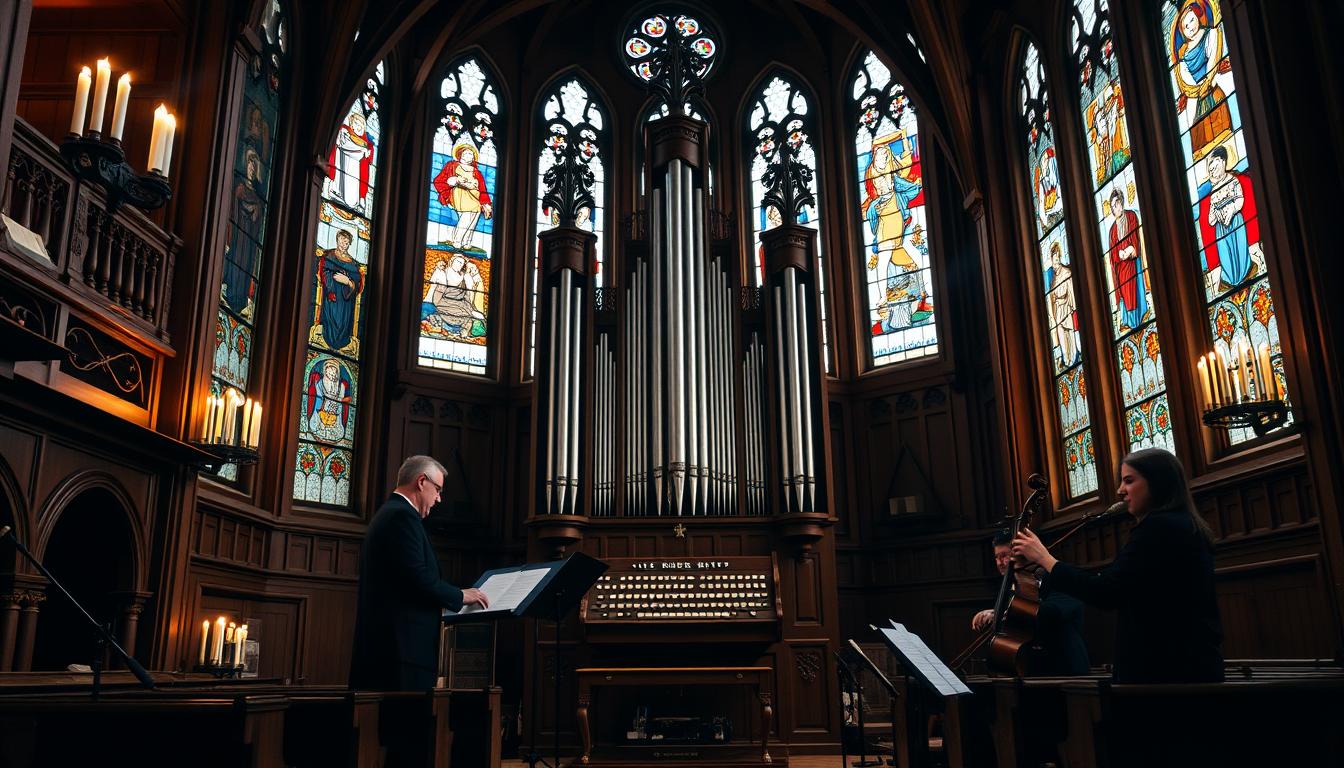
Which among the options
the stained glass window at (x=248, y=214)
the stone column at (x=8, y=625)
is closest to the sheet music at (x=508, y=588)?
the stone column at (x=8, y=625)

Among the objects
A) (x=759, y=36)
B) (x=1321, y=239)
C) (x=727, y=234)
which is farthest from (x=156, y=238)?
(x=759, y=36)

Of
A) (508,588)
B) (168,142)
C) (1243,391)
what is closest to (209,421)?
(168,142)

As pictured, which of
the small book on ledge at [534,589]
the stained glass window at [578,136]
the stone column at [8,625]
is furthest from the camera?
the stained glass window at [578,136]

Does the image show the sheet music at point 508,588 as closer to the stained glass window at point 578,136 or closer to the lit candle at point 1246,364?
the lit candle at point 1246,364

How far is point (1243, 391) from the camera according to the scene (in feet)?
20.8

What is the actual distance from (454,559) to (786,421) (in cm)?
402

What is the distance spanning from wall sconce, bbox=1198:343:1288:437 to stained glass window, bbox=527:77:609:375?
792 cm

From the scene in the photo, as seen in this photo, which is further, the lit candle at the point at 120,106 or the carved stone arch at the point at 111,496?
the carved stone arch at the point at 111,496

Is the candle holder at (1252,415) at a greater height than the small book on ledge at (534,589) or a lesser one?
greater

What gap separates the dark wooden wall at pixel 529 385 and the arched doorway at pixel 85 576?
0.43ft

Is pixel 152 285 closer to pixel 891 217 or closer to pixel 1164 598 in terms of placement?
pixel 1164 598

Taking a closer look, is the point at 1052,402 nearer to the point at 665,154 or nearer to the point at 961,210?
the point at 961,210

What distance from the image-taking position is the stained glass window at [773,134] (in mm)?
13188

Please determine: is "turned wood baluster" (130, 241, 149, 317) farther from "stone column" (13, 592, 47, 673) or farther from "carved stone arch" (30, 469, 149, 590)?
"stone column" (13, 592, 47, 673)
